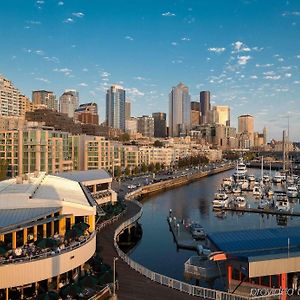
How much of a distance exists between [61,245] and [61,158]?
51.3 meters

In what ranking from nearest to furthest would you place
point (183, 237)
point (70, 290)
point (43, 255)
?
point (70, 290) → point (43, 255) → point (183, 237)

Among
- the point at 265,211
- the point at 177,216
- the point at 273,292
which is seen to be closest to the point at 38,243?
the point at 273,292

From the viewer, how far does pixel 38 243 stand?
59.1 ft

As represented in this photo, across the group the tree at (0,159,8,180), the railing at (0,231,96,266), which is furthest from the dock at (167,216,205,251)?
the tree at (0,159,8,180)

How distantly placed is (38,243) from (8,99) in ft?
490

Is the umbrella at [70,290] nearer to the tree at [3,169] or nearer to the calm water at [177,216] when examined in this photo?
the calm water at [177,216]

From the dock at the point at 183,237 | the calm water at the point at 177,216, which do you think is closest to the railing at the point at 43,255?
the calm water at the point at 177,216

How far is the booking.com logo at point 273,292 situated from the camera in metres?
18.7

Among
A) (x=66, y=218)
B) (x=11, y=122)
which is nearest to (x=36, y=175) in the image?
(x=66, y=218)

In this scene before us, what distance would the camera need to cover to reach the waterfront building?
55.1ft

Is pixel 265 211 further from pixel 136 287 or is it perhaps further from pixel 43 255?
pixel 43 255

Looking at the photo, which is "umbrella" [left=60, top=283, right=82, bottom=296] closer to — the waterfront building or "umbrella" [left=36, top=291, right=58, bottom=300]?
"umbrella" [left=36, top=291, right=58, bottom=300]

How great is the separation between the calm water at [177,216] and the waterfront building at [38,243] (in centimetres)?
953

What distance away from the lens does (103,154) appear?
8519 cm
